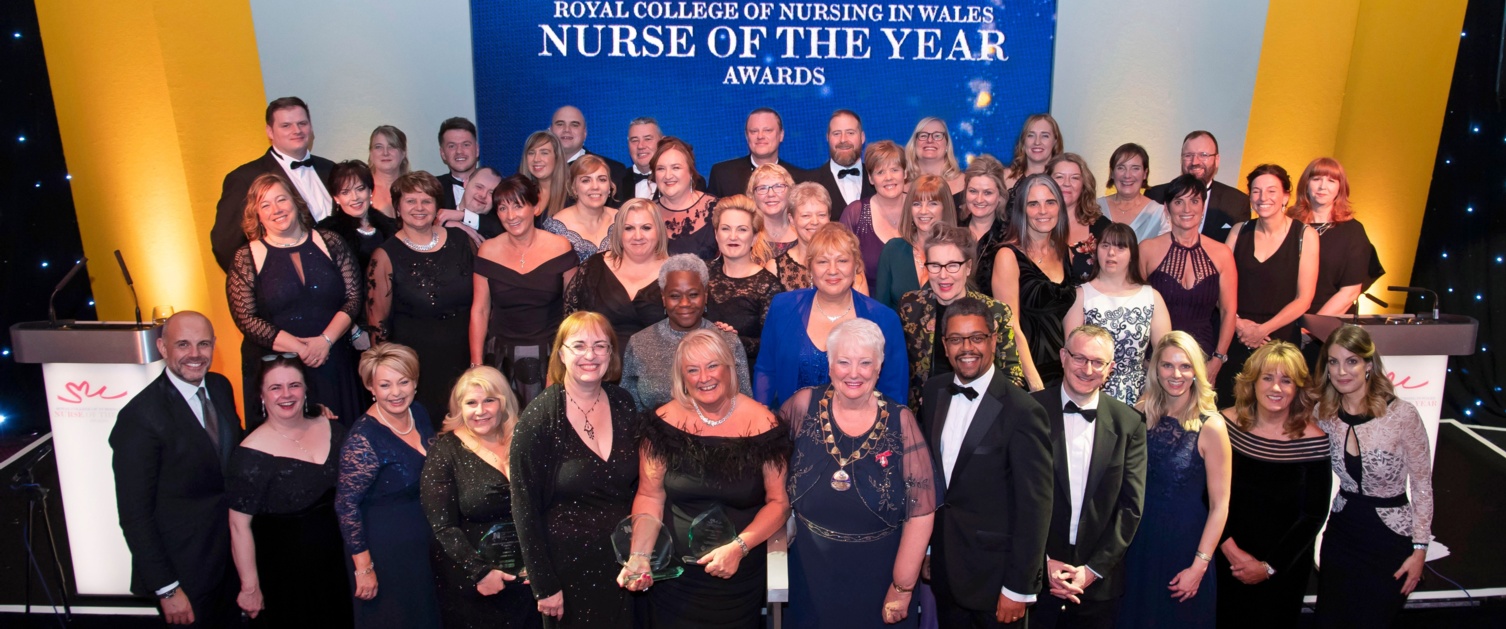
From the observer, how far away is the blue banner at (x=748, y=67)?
672cm

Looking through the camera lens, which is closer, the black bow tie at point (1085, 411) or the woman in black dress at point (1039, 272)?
the black bow tie at point (1085, 411)

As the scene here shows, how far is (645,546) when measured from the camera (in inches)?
125

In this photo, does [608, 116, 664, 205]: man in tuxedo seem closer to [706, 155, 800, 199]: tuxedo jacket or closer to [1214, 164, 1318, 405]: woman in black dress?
[706, 155, 800, 199]: tuxedo jacket

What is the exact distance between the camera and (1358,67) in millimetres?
6855

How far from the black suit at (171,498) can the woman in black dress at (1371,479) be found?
399 cm

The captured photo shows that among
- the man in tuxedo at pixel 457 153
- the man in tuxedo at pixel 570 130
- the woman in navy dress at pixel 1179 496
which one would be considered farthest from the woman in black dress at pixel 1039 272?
the man in tuxedo at pixel 457 153

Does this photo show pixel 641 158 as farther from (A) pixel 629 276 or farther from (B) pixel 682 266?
(B) pixel 682 266

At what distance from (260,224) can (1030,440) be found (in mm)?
3288

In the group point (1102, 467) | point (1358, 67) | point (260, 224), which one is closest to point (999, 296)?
point (1102, 467)

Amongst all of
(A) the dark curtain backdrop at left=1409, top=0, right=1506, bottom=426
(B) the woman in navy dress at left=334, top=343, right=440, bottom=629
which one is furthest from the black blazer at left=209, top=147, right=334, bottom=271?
(A) the dark curtain backdrop at left=1409, top=0, right=1506, bottom=426

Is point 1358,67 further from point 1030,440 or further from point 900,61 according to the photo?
Answer: point 1030,440

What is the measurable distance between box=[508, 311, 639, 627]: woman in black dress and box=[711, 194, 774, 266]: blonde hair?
1.11 meters

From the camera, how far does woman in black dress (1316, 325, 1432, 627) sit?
361 centimetres

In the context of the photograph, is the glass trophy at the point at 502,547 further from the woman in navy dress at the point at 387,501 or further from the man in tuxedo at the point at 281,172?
the man in tuxedo at the point at 281,172
